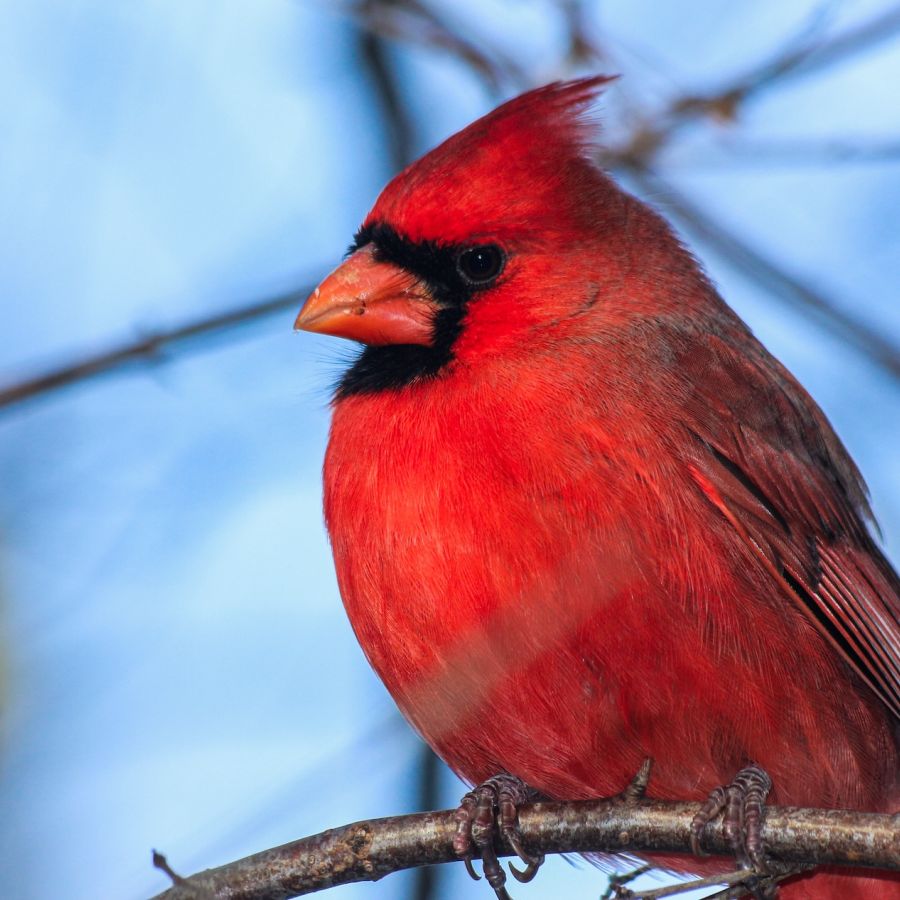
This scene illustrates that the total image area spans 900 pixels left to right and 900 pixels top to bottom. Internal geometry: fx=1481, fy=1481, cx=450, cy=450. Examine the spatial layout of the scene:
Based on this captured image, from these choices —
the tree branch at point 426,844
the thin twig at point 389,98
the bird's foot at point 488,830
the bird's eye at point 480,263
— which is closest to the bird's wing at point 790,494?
the bird's eye at point 480,263

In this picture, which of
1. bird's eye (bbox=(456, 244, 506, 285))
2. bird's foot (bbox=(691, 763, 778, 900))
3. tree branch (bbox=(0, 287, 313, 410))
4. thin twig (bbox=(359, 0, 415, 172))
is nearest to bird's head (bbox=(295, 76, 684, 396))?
bird's eye (bbox=(456, 244, 506, 285))

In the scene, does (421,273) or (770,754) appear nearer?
(770,754)

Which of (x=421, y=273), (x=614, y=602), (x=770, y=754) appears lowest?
(x=770, y=754)

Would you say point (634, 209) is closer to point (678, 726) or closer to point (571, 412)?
point (571, 412)

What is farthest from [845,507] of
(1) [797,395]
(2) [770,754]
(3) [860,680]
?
(2) [770,754]

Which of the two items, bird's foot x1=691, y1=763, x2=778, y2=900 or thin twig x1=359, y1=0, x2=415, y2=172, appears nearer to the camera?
bird's foot x1=691, y1=763, x2=778, y2=900

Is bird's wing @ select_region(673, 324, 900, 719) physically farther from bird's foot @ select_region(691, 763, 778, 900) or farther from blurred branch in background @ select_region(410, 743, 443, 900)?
blurred branch in background @ select_region(410, 743, 443, 900)

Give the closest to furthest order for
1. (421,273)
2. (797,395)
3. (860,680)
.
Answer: (860,680)
(421,273)
(797,395)

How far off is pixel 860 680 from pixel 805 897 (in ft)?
1.88

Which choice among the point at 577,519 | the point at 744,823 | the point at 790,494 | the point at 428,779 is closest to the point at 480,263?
the point at 577,519

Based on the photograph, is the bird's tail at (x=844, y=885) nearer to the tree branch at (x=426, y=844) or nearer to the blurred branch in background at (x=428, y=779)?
the tree branch at (x=426, y=844)

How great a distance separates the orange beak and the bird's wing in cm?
61

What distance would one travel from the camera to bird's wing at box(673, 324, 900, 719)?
320 cm

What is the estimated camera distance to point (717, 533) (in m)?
3.15
